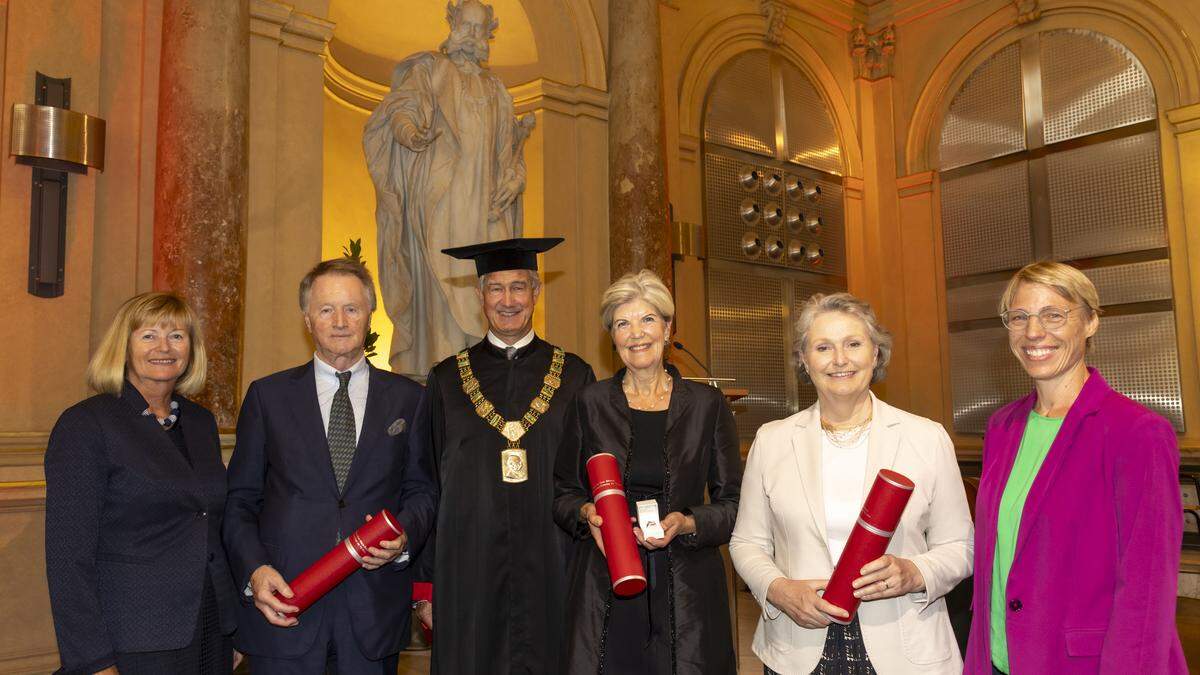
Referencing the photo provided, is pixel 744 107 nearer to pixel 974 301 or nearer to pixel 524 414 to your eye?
pixel 974 301

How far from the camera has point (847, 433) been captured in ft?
7.70

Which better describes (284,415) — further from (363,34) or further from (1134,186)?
(1134,186)

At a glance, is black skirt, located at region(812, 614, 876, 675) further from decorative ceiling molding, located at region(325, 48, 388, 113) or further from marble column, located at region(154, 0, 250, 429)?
decorative ceiling molding, located at region(325, 48, 388, 113)

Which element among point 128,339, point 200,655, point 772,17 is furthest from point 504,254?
point 772,17

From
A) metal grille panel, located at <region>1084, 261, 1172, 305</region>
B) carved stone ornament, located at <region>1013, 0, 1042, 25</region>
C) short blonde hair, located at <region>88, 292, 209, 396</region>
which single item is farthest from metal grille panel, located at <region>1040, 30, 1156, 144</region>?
short blonde hair, located at <region>88, 292, 209, 396</region>

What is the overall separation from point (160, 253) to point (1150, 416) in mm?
4916

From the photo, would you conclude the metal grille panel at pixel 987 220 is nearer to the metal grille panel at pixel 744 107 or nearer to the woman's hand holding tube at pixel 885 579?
the metal grille panel at pixel 744 107

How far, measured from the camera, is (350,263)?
2.79 metres

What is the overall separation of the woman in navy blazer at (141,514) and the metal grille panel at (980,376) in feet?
28.9

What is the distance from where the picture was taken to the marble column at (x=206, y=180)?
5258 mm

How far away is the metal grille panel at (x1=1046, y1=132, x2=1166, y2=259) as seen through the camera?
9.05 m

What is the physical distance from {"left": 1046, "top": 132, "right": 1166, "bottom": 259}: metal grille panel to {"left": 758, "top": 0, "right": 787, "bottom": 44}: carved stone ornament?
120 inches

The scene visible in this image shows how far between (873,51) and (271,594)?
10.2 metres

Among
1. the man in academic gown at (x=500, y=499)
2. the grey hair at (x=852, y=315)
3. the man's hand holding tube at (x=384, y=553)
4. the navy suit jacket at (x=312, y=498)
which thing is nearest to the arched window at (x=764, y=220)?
the man in academic gown at (x=500, y=499)
